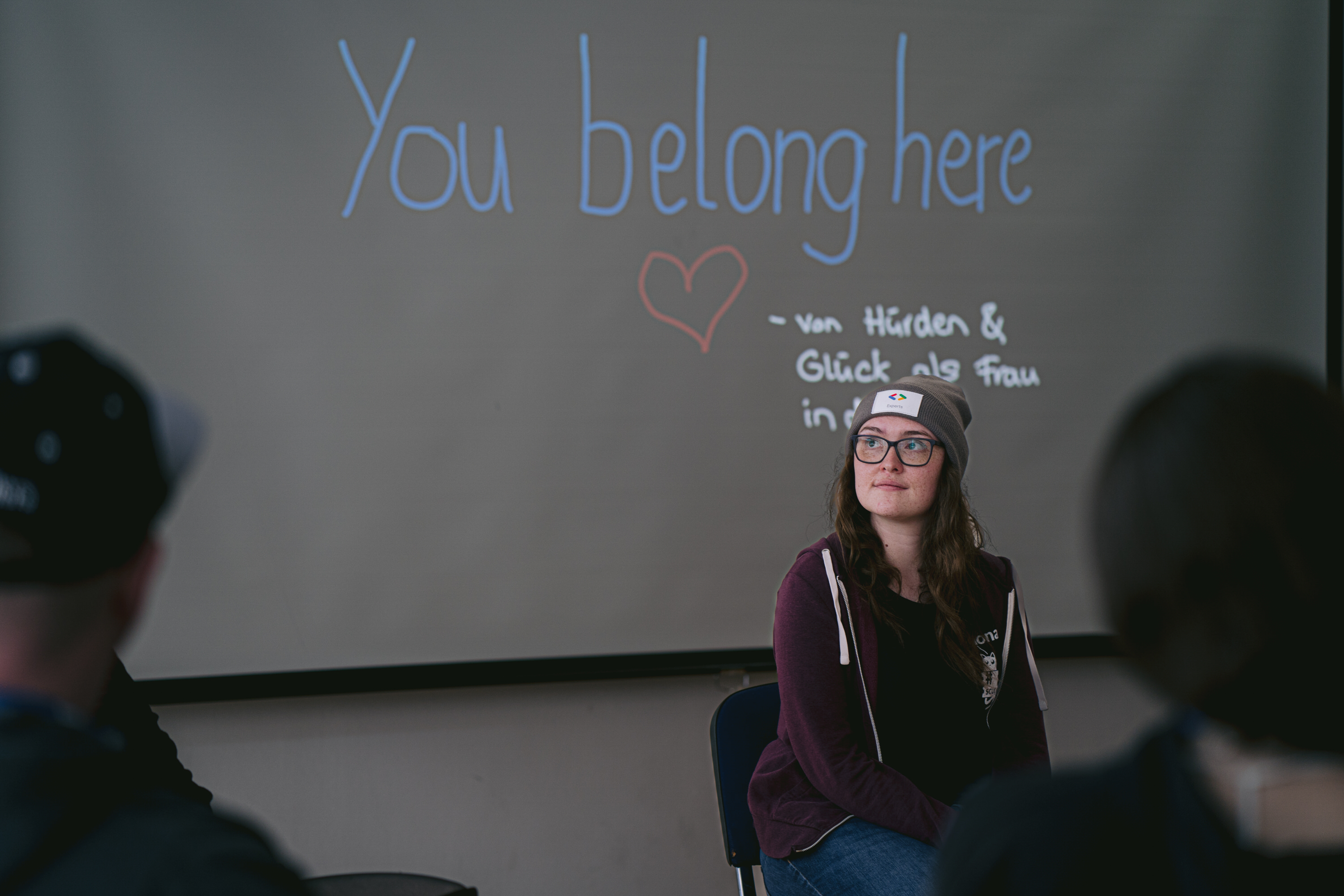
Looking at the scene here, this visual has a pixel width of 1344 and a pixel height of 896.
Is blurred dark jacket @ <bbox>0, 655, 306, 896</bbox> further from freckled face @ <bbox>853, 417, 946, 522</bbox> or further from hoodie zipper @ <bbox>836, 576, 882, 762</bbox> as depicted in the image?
freckled face @ <bbox>853, 417, 946, 522</bbox>

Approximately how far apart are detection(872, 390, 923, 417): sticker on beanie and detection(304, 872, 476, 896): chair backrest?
3.37 ft

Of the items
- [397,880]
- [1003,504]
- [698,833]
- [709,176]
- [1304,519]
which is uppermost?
[709,176]

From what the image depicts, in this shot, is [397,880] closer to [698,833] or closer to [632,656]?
[632,656]

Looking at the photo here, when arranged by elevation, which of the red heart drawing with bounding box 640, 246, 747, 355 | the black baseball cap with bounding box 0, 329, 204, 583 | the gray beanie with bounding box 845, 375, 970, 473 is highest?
the red heart drawing with bounding box 640, 246, 747, 355

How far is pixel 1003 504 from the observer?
2014mm

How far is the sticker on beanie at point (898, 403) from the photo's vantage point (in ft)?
4.81

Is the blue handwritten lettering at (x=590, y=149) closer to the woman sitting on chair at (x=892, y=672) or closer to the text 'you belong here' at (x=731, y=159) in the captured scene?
the text 'you belong here' at (x=731, y=159)

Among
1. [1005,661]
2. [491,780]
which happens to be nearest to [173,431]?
[1005,661]

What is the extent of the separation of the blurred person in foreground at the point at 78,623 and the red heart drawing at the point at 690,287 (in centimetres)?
134

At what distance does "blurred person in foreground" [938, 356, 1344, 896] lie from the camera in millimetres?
481

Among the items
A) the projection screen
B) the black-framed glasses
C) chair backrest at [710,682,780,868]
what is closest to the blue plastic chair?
chair backrest at [710,682,780,868]

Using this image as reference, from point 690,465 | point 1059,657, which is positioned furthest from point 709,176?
point 1059,657

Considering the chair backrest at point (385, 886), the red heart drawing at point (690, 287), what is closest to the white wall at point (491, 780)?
the chair backrest at point (385, 886)

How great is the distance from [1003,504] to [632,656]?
A: 931 mm
